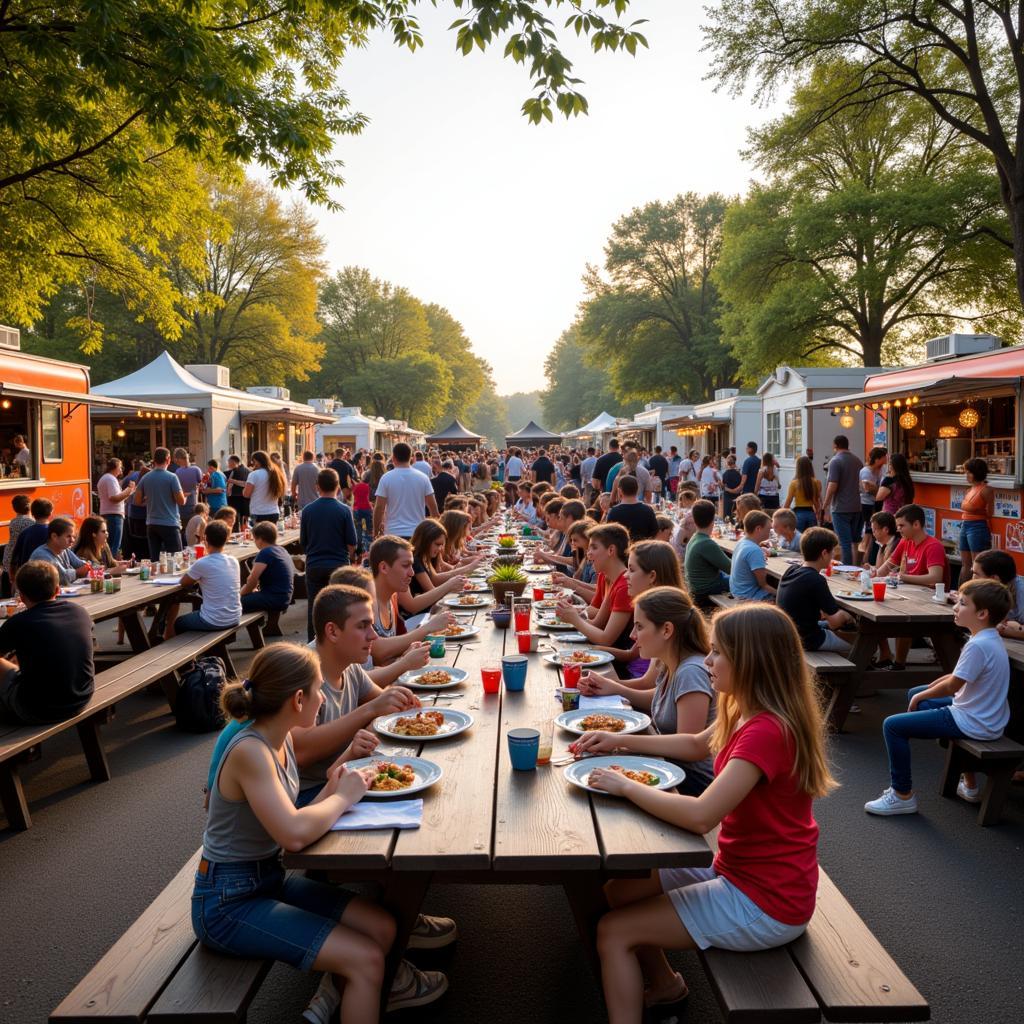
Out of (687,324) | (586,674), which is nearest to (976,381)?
(586,674)

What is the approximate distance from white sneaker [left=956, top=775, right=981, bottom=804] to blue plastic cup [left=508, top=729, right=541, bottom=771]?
330 centimetres

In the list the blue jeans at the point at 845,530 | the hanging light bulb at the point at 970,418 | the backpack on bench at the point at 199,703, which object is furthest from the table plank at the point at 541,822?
the hanging light bulb at the point at 970,418

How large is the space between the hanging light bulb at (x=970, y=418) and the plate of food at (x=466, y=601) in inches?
359

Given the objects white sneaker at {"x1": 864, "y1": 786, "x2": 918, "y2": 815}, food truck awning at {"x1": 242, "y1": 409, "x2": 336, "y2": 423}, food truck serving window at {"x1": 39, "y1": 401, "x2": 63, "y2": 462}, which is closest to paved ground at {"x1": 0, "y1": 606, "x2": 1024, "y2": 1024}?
white sneaker at {"x1": 864, "y1": 786, "x2": 918, "y2": 815}

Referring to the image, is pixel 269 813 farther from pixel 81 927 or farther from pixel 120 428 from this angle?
pixel 120 428

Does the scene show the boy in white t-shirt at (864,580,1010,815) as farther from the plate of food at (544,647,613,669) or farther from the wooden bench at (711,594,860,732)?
the plate of food at (544,647,613,669)

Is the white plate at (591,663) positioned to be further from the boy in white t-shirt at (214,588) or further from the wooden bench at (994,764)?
the boy in white t-shirt at (214,588)

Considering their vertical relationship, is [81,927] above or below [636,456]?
below

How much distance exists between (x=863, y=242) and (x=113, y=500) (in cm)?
2090

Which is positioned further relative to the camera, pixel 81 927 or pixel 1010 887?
pixel 1010 887

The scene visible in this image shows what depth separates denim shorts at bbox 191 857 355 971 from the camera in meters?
2.37

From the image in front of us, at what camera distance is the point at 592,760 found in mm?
2895

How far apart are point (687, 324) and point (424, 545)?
36381 mm

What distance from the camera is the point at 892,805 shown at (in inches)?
181
